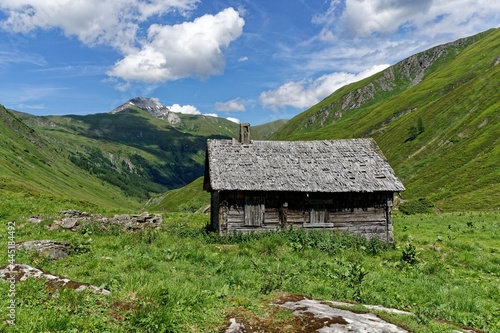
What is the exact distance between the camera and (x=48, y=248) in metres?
15.6

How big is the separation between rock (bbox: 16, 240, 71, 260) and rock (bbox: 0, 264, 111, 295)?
4.86 meters

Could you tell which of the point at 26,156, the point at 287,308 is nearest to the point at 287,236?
the point at 287,308

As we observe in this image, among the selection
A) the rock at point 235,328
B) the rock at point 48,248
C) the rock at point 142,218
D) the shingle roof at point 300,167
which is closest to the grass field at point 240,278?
the rock at point 235,328

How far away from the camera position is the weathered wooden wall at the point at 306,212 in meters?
26.4

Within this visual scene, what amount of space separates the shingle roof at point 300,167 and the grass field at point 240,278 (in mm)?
3643

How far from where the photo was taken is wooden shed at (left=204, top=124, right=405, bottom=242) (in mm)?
26344

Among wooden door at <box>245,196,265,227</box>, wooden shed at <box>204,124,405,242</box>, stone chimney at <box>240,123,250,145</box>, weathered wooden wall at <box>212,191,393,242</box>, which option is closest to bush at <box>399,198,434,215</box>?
wooden shed at <box>204,124,405,242</box>

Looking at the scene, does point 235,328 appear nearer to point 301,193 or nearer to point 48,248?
point 48,248

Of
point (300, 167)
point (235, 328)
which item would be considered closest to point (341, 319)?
point (235, 328)

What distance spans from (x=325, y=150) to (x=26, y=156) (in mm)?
145772

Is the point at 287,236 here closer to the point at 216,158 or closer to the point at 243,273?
the point at 216,158

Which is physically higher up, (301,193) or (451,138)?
(451,138)

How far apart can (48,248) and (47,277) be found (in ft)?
21.4

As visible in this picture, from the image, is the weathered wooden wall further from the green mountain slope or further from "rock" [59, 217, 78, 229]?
the green mountain slope
